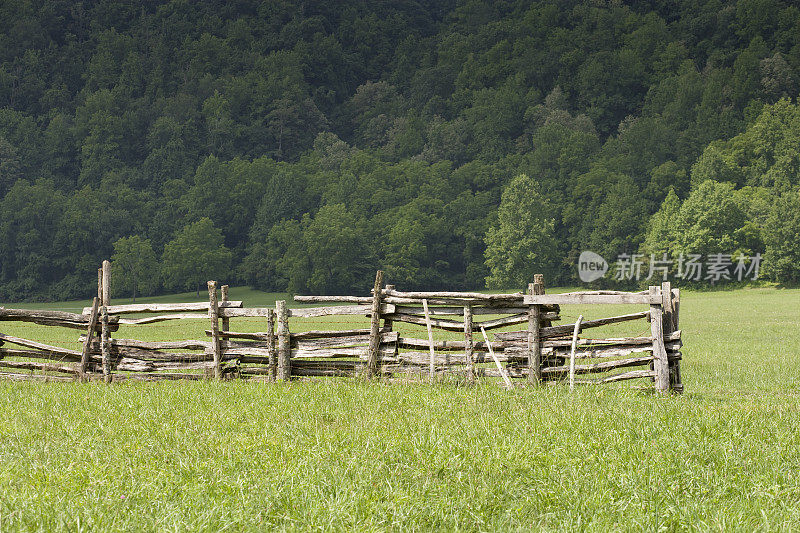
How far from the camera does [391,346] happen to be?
13.4 m

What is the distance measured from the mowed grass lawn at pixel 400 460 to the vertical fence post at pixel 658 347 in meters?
0.48

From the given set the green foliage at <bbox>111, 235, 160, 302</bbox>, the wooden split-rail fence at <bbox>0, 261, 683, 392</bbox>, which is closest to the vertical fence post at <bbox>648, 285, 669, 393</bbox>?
the wooden split-rail fence at <bbox>0, 261, 683, 392</bbox>

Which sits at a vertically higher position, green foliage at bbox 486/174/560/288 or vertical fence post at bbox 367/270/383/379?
green foliage at bbox 486/174/560/288

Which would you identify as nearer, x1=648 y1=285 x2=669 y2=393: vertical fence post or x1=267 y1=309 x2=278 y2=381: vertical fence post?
x1=648 y1=285 x2=669 y2=393: vertical fence post

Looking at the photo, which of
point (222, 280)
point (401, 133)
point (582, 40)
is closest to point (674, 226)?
point (222, 280)

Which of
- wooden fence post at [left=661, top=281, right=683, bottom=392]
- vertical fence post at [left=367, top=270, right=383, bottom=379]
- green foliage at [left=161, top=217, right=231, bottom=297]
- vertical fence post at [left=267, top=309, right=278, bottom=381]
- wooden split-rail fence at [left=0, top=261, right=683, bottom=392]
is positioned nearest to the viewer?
wooden fence post at [left=661, top=281, right=683, bottom=392]

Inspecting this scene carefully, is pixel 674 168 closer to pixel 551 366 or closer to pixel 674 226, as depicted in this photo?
pixel 674 226

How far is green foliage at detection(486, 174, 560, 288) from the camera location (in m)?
80.8

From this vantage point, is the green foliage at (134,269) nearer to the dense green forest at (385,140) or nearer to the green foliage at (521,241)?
the dense green forest at (385,140)

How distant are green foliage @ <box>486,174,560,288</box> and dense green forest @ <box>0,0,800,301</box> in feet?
0.83

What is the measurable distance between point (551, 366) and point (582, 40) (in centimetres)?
13452

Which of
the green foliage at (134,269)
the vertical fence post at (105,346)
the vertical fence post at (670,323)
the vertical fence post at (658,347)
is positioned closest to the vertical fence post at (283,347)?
the vertical fence post at (105,346)

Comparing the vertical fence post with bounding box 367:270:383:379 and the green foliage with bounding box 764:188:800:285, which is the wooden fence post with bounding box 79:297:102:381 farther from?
the green foliage with bounding box 764:188:800:285

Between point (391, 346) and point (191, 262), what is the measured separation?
78.8 meters
